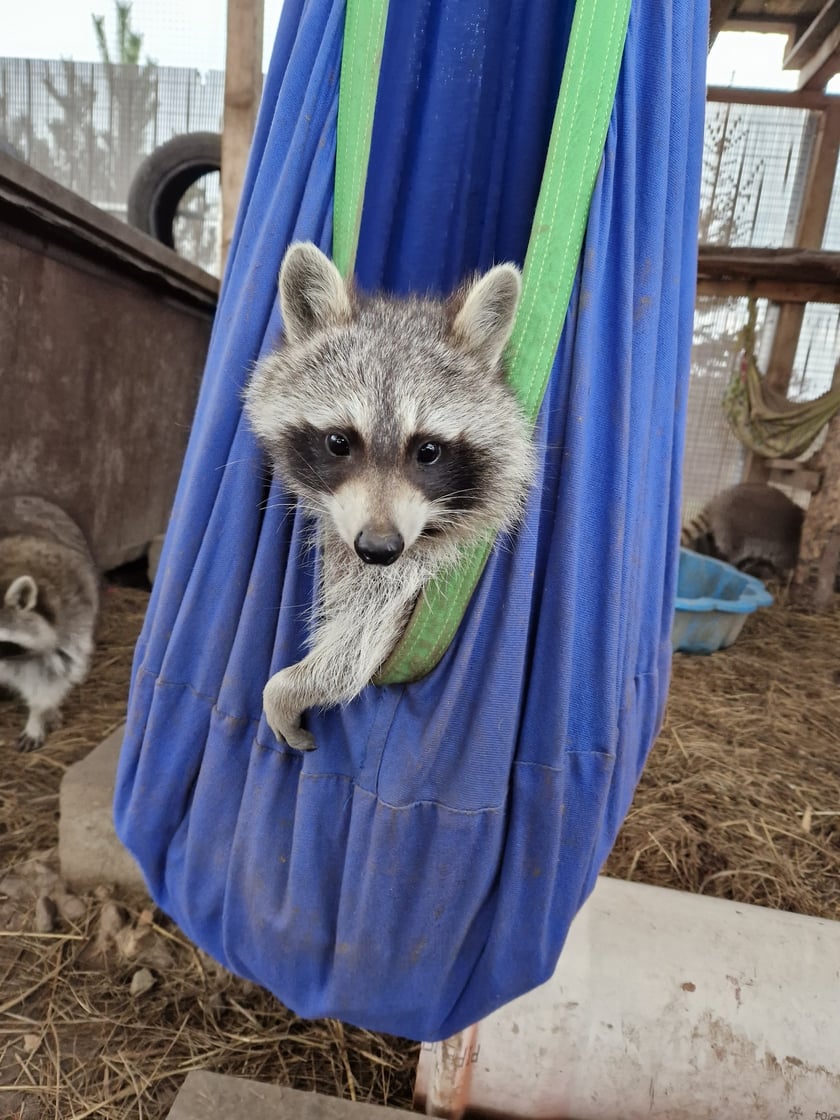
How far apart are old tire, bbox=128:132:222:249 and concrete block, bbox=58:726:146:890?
4211mm

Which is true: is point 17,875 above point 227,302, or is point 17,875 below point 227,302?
below

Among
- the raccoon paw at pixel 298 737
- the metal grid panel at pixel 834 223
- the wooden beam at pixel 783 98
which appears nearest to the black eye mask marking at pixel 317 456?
the raccoon paw at pixel 298 737

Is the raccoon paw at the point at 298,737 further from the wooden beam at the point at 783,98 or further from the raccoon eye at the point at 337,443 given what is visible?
the wooden beam at the point at 783,98

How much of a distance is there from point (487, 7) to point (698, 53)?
39cm

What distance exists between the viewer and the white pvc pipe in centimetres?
132

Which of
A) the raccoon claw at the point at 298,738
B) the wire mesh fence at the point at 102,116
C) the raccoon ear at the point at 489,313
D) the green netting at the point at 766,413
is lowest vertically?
the raccoon claw at the point at 298,738

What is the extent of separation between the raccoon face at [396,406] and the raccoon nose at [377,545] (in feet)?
0.14

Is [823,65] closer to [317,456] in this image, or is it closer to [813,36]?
[813,36]

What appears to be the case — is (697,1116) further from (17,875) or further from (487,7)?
Answer: (487,7)

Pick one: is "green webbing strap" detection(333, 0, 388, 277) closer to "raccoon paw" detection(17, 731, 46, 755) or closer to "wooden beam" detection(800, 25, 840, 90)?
"raccoon paw" detection(17, 731, 46, 755)

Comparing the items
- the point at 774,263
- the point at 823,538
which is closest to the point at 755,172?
the point at 774,263

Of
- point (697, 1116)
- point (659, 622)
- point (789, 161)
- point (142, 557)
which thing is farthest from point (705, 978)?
point (789, 161)

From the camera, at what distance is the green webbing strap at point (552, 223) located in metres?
0.92

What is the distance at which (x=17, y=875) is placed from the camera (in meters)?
2.03
